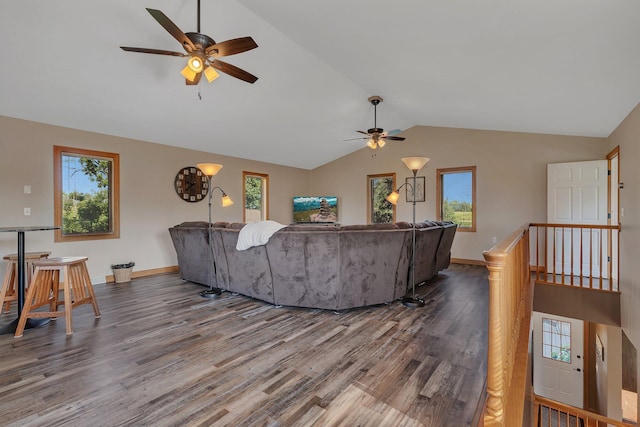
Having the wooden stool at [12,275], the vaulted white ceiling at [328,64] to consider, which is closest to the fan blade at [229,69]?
the vaulted white ceiling at [328,64]

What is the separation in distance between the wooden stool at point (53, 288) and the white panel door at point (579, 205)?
610 cm

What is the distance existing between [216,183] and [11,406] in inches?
191

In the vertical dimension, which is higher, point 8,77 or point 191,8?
point 191,8

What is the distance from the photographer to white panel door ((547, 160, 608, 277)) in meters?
4.45

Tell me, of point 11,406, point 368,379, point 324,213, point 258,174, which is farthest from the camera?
point 324,213

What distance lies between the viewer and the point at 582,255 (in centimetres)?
436

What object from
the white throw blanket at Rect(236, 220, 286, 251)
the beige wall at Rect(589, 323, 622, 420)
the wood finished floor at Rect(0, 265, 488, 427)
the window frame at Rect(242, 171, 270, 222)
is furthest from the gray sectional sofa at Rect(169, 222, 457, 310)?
the beige wall at Rect(589, 323, 622, 420)

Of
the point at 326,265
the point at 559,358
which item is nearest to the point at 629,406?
the point at 559,358

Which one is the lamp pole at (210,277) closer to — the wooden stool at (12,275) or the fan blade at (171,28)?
the wooden stool at (12,275)

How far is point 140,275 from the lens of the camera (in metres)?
5.03

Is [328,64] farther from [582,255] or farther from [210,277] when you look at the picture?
[582,255]

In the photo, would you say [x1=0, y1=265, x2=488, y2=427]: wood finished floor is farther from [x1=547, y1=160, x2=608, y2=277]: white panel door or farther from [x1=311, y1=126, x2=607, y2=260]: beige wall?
[x1=311, y1=126, x2=607, y2=260]: beige wall

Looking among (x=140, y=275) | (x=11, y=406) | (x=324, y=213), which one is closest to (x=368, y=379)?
(x=11, y=406)

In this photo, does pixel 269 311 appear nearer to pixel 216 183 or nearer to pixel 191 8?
pixel 191 8
